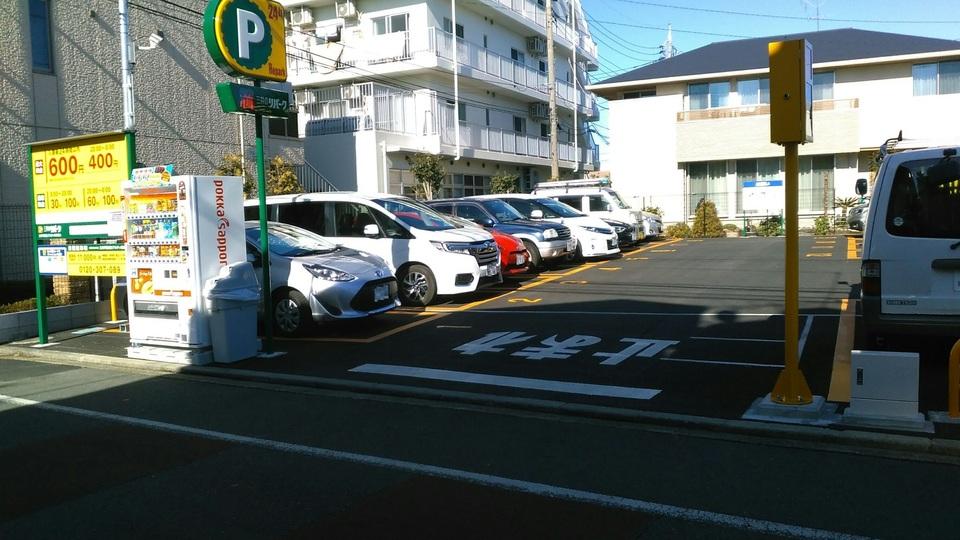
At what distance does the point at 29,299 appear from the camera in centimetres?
1256

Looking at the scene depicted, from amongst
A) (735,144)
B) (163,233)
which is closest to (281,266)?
(163,233)

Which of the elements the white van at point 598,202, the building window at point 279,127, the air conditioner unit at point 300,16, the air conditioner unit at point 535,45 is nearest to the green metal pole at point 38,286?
the building window at point 279,127

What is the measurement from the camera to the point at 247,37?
9.08 meters

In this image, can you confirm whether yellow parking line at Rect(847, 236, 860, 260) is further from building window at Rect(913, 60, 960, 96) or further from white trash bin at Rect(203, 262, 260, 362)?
white trash bin at Rect(203, 262, 260, 362)

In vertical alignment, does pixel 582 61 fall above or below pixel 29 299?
above

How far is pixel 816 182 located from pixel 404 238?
74.6 feet

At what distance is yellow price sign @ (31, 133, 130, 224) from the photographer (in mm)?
10312

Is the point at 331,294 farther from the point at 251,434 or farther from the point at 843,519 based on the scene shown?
the point at 843,519

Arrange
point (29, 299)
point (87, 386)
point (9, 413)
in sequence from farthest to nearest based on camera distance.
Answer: point (29, 299) < point (87, 386) < point (9, 413)

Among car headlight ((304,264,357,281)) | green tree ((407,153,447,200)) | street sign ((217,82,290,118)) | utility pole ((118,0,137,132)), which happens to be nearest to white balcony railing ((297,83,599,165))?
green tree ((407,153,447,200))

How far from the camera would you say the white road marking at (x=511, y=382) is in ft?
23.5

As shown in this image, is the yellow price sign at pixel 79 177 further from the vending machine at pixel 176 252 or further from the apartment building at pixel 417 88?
the apartment building at pixel 417 88

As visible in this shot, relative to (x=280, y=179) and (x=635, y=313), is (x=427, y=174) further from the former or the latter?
(x=635, y=313)

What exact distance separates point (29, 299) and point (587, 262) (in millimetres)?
12087
